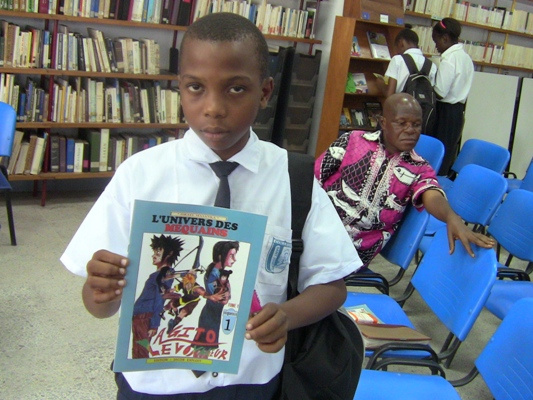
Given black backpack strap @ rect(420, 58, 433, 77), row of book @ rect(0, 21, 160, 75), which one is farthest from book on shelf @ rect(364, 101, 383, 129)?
row of book @ rect(0, 21, 160, 75)

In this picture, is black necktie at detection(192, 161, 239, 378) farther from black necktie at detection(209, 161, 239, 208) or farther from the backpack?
the backpack

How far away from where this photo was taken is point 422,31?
6.09 meters

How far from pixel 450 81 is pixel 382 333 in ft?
12.3

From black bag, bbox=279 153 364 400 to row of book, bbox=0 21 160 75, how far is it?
3.37 meters

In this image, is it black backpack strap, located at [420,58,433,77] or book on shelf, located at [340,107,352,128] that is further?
book on shelf, located at [340,107,352,128]

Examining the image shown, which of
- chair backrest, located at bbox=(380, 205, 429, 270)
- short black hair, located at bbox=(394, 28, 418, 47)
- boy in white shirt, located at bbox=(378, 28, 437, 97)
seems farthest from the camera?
short black hair, located at bbox=(394, 28, 418, 47)

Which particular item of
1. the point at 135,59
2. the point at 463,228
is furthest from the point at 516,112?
the point at 463,228

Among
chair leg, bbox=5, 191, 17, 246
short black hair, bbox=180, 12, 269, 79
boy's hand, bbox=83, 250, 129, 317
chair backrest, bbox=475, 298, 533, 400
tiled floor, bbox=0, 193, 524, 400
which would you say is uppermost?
short black hair, bbox=180, 12, 269, 79

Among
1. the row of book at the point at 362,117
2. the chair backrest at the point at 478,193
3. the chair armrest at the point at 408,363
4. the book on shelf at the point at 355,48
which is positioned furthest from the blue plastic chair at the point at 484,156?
the chair armrest at the point at 408,363

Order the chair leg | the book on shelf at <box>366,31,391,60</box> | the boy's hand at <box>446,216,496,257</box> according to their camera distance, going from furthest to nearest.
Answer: the book on shelf at <box>366,31,391,60</box>, the chair leg, the boy's hand at <box>446,216,496,257</box>

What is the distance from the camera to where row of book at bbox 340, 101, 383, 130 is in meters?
5.57

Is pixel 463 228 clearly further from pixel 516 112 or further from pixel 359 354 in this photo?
pixel 516 112

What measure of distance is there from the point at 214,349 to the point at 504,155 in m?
3.79

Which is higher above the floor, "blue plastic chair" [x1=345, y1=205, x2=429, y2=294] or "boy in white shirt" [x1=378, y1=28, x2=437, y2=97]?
"boy in white shirt" [x1=378, y1=28, x2=437, y2=97]
